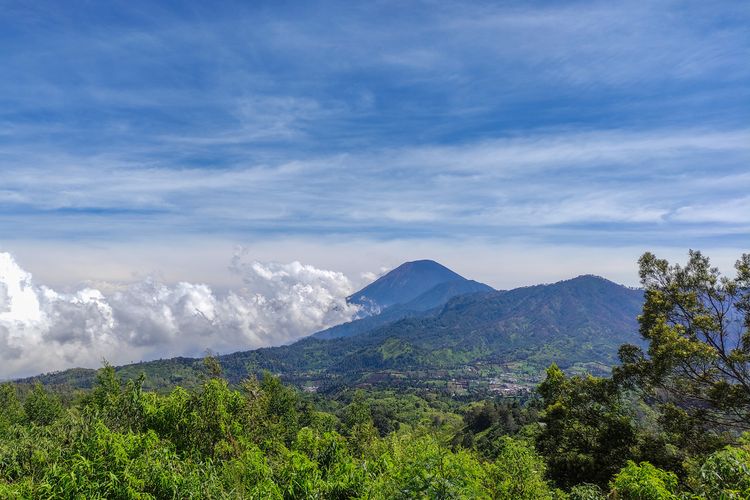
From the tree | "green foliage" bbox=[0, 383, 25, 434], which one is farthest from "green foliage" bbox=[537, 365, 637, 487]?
"green foliage" bbox=[0, 383, 25, 434]

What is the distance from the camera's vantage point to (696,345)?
24.8m

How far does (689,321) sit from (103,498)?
104ft

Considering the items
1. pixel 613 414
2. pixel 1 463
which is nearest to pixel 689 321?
pixel 613 414

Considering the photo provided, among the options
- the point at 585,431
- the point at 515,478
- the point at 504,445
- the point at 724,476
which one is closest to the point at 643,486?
the point at 724,476

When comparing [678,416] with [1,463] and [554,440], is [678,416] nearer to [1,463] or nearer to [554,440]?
[554,440]

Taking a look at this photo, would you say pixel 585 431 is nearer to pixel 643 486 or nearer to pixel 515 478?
pixel 515 478

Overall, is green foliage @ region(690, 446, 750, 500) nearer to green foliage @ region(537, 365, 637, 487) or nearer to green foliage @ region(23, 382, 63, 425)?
green foliage @ region(537, 365, 637, 487)

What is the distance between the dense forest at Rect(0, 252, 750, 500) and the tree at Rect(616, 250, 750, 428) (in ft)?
0.29

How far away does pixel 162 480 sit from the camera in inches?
443

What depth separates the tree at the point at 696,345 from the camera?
968 inches

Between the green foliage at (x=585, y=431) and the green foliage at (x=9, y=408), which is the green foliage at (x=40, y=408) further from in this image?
the green foliage at (x=585, y=431)

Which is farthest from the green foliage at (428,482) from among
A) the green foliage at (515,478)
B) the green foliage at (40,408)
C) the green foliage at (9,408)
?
the green foliage at (40,408)

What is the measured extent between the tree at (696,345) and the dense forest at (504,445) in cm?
9

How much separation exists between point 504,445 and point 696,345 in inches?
527
